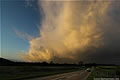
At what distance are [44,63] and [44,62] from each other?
2059 mm

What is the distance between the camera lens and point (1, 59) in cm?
17062

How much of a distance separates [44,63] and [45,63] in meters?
1.53

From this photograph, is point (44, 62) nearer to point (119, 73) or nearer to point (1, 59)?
point (1, 59)

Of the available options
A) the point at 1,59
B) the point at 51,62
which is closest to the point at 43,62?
the point at 51,62

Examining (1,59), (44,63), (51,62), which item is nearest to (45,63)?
(44,63)

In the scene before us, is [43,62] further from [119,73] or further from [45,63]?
[119,73]

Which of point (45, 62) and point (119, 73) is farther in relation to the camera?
point (45, 62)

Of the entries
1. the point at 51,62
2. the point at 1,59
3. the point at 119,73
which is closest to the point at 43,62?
the point at 51,62

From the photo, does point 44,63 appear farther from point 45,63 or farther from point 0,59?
point 0,59

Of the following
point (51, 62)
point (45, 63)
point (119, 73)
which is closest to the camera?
point (119, 73)

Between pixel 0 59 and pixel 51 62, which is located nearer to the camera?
pixel 0 59

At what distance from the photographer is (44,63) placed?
168000 mm

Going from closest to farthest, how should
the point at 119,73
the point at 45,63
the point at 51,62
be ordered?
the point at 119,73
the point at 45,63
the point at 51,62

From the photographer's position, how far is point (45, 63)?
168m
